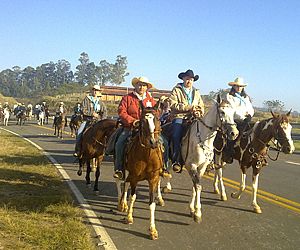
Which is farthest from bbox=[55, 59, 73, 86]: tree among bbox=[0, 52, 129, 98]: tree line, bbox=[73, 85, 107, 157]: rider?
bbox=[73, 85, 107, 157]: rider

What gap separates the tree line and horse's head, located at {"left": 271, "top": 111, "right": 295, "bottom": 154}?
12798 cm

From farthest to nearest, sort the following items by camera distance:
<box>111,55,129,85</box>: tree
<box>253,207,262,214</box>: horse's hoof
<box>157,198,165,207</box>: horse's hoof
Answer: <box>111,55,129,85</box>: tree
<box>157,198,165,207</box>: horse's hoof
<box>253,207,262,214</box>: horse's hoof

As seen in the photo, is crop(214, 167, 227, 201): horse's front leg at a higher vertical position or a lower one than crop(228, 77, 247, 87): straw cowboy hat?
lower

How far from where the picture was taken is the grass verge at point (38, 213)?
5465mm

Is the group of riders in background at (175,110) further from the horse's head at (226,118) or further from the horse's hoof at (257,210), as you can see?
the horse's hoof at (257,210)

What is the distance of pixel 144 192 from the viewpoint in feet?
30.4

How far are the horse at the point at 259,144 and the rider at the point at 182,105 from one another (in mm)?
988

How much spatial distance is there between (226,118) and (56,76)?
167913mm

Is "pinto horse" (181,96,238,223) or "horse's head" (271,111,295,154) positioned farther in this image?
"horse's head" (271,111,295,154)

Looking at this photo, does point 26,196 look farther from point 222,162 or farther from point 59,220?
point 222,162

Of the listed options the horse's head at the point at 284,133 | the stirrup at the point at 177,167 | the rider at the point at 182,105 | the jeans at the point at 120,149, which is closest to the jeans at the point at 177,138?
the rider at the point at 182,105

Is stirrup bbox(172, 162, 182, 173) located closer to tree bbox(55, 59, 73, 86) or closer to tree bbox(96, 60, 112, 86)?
tree bbox(96, 60, 112, 86)

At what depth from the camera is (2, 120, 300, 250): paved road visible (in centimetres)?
586

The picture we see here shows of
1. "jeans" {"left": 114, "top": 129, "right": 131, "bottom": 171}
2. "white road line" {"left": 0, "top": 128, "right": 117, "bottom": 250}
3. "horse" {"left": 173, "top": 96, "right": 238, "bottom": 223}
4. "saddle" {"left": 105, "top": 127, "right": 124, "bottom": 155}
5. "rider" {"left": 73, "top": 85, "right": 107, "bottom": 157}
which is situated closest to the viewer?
"white road line" {"left": 0, "top": 128, "right": 117, "bottom": 250}
